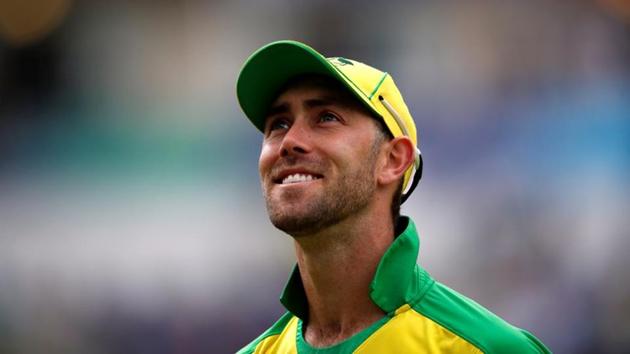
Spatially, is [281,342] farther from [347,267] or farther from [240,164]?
[240,164]

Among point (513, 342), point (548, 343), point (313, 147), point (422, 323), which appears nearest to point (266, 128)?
point (313, 147)

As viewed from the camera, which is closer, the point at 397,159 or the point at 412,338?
the point at 412,338

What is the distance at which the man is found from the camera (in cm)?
265

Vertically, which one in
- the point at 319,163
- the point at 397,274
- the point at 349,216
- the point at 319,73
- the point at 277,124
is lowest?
the point at 397,274

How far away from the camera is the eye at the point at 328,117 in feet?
9.21

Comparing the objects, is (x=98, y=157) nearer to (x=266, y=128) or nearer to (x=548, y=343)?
(x=548, y=343)

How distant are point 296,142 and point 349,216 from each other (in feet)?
0.86

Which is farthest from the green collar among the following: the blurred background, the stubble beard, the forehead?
the blurred background

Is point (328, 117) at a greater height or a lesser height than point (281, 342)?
greater

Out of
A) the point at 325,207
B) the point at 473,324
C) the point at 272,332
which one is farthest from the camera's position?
the point at 272,332

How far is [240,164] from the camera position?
6.84 m

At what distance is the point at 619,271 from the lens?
641 centimetres

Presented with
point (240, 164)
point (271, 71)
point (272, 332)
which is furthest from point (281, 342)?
point (240, 164)

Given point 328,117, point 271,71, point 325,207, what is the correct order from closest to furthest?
1. point 325,207
2. point 328,117
3. point 271,71
